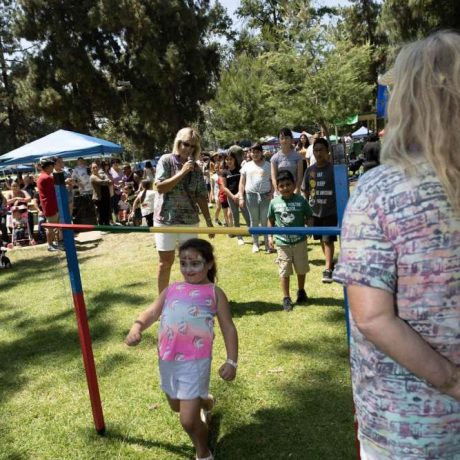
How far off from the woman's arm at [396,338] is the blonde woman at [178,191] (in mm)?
3000

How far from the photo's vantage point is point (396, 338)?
1108 mm

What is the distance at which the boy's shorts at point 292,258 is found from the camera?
4688 mm

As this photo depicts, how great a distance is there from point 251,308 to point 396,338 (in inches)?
151

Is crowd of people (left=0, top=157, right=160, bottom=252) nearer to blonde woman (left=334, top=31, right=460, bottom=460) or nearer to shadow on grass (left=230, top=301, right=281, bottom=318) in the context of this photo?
shadow on grass (left=230, top=301, right=281, bottom=318)

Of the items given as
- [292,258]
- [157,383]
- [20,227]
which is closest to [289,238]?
[292,258]

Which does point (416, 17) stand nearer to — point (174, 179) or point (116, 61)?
point (174, 179)

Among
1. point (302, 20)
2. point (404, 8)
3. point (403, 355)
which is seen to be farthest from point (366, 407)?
point (302, 20)

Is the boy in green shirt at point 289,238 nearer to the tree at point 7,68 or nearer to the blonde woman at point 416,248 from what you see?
the blonde woman at point 416,248

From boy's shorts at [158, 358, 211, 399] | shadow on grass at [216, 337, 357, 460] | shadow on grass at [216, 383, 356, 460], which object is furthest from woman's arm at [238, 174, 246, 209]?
boy's shorts at [158, 358, 211, 399]

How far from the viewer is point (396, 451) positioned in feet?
4.04

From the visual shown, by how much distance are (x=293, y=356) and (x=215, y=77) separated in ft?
97.4

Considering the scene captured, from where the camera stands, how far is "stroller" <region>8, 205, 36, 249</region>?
10422 mm

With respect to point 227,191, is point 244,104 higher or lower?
higher

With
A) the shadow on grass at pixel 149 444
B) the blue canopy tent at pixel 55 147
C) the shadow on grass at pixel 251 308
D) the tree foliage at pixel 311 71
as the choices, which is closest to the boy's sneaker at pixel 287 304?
the shadow on grass at pixel 251 308
